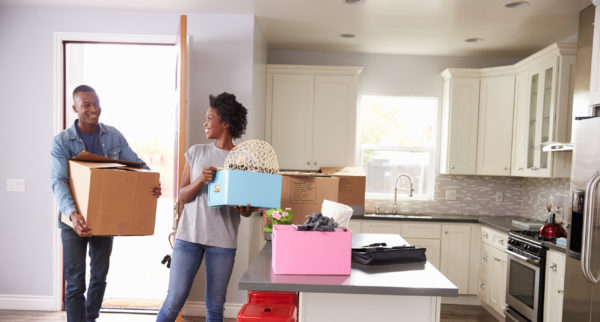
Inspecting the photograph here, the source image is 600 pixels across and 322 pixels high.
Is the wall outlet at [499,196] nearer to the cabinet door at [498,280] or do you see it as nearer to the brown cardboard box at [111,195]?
the cabinet door at [498,280]

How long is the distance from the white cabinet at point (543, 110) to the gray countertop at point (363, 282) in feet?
7.28

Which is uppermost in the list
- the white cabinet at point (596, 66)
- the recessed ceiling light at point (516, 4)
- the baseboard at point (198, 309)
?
the recessed ceiling light at point (516, 4)

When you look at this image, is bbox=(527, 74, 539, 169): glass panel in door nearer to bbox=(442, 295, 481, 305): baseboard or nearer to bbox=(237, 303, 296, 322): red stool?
bbox=(442, 295, 481, 305): baseboard

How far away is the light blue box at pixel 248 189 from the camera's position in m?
1.92

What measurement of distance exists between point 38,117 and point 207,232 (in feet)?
7.71

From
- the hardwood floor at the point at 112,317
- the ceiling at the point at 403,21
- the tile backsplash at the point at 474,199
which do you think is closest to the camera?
the ceiling at the point at 403,21

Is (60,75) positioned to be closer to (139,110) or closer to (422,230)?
(139,110)

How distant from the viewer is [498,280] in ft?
12.2

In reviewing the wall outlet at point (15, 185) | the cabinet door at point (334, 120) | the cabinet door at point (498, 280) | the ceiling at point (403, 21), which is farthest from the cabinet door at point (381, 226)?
the wall outlet at point (15, 185)

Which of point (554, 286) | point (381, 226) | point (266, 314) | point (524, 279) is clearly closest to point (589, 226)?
point (554, 286)

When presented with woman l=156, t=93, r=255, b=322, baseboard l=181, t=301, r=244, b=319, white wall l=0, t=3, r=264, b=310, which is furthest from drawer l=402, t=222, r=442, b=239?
woman l=156, t=93, r=255, b=322

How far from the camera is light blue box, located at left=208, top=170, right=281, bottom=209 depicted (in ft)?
6.29

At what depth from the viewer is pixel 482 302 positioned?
4176mm

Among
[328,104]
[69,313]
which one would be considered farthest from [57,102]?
[328,104]
